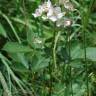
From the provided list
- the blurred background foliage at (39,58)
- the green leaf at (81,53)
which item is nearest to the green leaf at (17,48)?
the blurred background foliage at (39,58)

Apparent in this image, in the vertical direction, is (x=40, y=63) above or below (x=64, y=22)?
below

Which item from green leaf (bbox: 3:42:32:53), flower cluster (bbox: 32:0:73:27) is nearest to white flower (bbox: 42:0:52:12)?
flower cluster (bbox: 32:0:73:27)

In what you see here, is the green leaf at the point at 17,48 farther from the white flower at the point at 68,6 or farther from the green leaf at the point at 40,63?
the white flower at the point at 68,6

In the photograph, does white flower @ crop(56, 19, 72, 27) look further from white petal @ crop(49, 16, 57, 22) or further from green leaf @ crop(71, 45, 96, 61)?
green leaf @ crop(71, 45, 96, 61)

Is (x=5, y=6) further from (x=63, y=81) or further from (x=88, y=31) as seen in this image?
(x=63, y=81)

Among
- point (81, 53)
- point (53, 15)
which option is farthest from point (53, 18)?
point (81, 53)

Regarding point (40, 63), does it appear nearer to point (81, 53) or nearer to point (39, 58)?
point (39, 58)

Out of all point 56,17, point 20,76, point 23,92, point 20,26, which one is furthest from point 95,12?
point 56,17

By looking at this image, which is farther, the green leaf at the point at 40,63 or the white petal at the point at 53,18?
the green leaf at the point at 40,63
